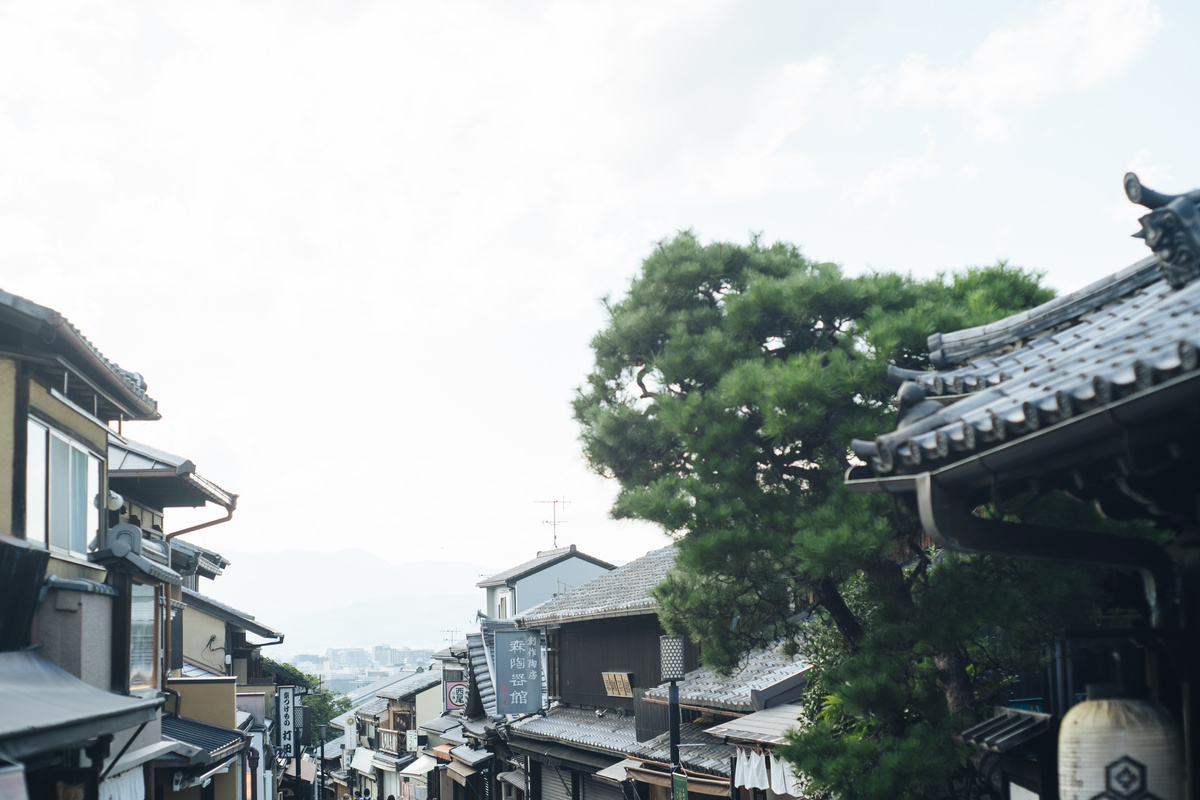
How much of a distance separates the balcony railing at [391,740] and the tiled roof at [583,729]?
3038cm

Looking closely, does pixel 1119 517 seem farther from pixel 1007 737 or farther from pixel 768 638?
pixel 768 638

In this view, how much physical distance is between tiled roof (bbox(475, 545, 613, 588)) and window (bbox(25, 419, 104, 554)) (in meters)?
31.6

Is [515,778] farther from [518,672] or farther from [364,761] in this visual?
[364,761]

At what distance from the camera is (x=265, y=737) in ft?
103

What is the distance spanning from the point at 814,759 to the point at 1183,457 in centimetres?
551

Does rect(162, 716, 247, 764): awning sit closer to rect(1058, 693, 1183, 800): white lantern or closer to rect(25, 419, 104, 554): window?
rect(25, 419, 104, 554): window

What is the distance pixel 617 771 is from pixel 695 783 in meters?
5.08

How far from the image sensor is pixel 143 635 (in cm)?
1438

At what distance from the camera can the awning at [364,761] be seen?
2360 inches

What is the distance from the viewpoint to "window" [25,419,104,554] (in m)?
11.0

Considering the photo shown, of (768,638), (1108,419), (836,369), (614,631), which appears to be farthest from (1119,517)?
(614,631)

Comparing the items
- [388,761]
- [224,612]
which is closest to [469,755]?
[224,612]

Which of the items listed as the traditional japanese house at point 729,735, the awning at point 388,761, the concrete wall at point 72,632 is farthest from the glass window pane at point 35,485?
the awning at point 388,761

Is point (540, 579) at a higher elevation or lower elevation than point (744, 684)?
higher
